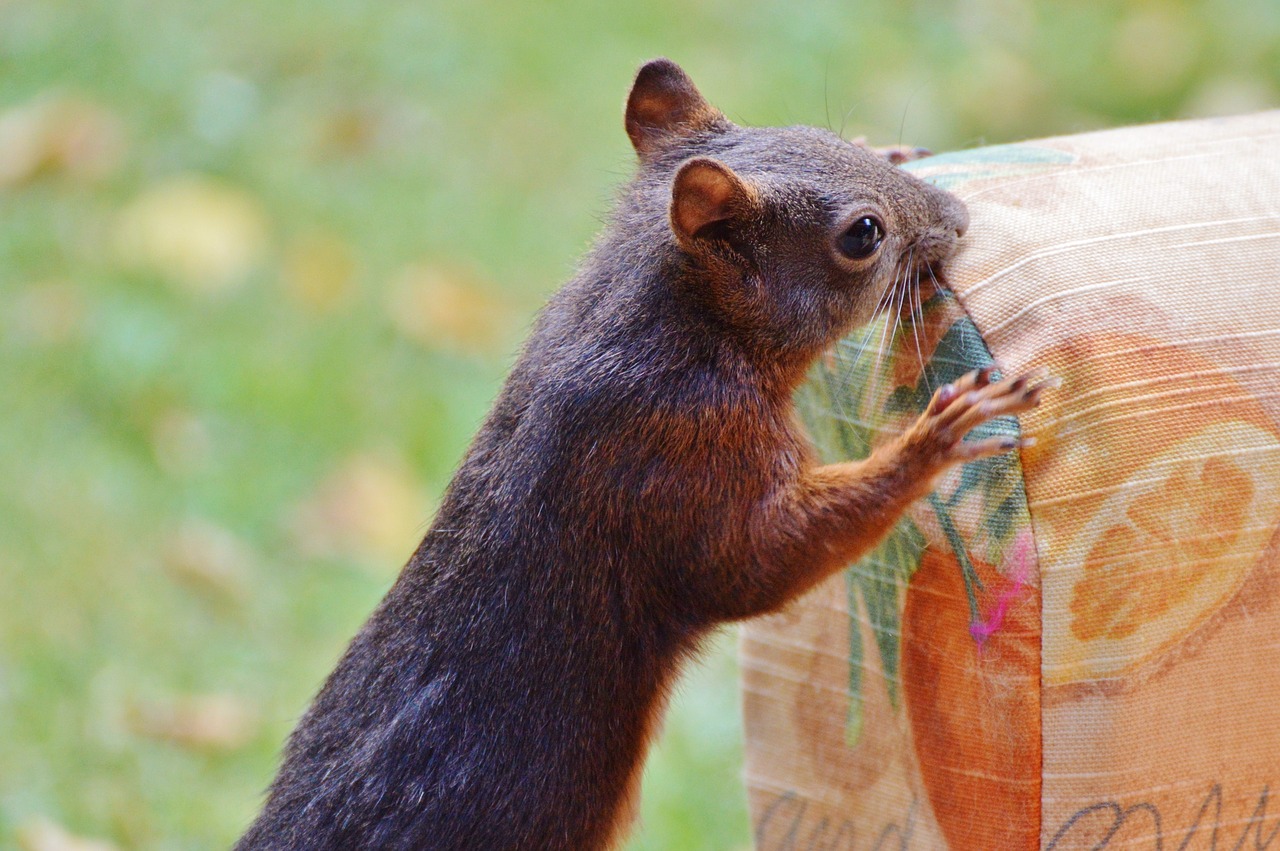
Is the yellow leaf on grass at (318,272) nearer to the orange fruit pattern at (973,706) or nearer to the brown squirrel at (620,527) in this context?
the brown squirrel at (620,527)

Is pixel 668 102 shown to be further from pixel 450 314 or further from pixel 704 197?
pixel 450 314

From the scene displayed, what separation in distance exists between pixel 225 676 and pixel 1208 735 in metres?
2.54

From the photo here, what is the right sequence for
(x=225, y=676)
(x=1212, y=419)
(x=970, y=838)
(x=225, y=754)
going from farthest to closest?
(x=225, y=676), (x=225, y=754), (x=970, y=838), (x=1212, y=419)

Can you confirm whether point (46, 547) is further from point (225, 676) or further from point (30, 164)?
point (30, 164)

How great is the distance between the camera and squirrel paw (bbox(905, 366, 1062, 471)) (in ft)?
6.42

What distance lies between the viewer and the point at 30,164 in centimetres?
535

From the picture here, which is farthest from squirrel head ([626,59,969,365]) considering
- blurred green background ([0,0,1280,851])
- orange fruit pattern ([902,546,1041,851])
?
blurred green background ([0,0,1280,851])

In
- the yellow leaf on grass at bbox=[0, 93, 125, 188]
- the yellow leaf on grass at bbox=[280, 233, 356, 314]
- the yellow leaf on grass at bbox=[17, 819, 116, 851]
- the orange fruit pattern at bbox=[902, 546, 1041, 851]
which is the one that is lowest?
the orange fruit pattern at bbox=[902, 546, 1041, 851]

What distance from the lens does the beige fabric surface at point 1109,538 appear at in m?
1.96

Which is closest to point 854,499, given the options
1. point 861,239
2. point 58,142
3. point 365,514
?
point 861,239

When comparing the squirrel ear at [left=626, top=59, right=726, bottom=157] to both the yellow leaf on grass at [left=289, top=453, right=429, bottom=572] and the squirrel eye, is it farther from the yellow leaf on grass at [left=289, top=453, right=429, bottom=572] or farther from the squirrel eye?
the yellow leaf on grass at [left=289, top=453, right=429, bottom=572]

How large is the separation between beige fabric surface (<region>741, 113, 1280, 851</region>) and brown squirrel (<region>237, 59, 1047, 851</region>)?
15 cm

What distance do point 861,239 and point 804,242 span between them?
90mm

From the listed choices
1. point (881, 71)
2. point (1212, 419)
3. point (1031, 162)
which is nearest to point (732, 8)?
point (881, 71)
